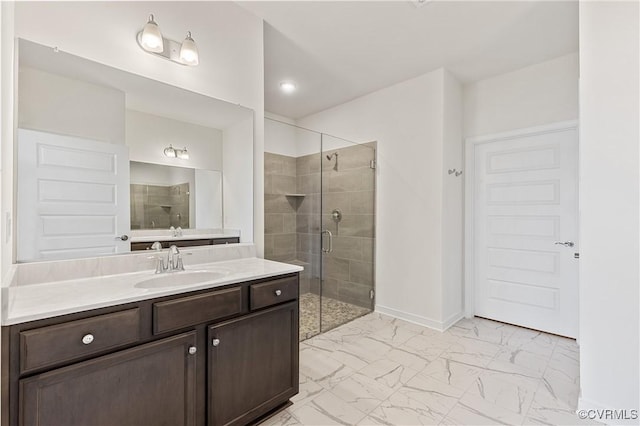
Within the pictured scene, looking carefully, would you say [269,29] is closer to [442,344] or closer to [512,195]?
[512,195]

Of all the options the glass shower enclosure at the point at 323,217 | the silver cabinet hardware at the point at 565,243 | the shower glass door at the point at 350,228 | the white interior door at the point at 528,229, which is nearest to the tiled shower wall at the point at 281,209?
the glass shower enclosure at the point at 323,217

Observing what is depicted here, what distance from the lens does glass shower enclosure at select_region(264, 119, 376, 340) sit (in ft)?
10.6

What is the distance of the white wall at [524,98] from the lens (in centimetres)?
273

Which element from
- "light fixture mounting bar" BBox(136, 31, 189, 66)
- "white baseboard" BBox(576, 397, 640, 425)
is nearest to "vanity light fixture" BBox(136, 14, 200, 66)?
"light fixture mounting bar" BBox(136, 31, 189, 66)

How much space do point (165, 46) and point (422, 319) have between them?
3.25 meters

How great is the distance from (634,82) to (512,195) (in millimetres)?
1593

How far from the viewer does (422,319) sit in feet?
10.3

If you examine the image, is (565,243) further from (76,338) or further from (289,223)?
(76,338)

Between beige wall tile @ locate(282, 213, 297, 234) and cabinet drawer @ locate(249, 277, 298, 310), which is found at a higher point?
beige wall tile @ locate(282, 213, 297, 234)

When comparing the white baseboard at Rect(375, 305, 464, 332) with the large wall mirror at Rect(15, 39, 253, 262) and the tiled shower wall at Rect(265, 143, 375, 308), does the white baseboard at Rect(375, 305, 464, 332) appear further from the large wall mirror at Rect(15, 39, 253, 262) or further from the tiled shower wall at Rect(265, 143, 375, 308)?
the large wall mirror at Rect(15, 39, 253, 262)

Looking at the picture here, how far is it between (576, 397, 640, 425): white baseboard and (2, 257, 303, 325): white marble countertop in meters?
1.89

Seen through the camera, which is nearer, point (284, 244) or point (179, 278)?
point (179, 278)

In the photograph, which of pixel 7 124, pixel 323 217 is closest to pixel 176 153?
pixel 7 124

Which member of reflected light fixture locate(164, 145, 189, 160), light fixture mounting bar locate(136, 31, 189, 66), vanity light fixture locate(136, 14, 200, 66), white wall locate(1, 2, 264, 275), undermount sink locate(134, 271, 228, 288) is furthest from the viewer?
reflected light fixture locate(164, 145, 189, 160)
